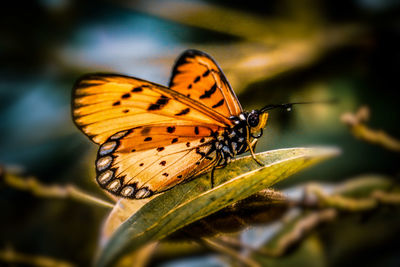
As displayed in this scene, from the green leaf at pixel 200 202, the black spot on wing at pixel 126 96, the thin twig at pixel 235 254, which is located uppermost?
the black spot on wing at pixel 126 96

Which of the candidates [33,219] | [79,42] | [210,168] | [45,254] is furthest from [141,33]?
[210,168]

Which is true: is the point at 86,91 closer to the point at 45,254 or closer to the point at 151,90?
the point at 151,90

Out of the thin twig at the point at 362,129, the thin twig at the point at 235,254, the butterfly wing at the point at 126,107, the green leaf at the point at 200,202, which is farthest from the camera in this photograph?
the thin twig at the point at 362,129

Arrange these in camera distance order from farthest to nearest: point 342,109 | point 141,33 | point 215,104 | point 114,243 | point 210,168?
point 141,33 < point 342,109 < point 215,104 < point 210,168 < point 114,243

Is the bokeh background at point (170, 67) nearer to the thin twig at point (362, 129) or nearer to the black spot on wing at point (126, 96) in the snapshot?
the thin twig at point (362, 129)

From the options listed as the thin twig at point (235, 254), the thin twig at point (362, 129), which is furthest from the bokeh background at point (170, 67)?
the thin twig at point (235, 254)

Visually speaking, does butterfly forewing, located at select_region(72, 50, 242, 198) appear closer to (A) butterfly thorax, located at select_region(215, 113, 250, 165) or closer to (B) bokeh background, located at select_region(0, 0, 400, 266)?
(A) butterfly thorax, located at select_region(215, 113, 250, 165)
